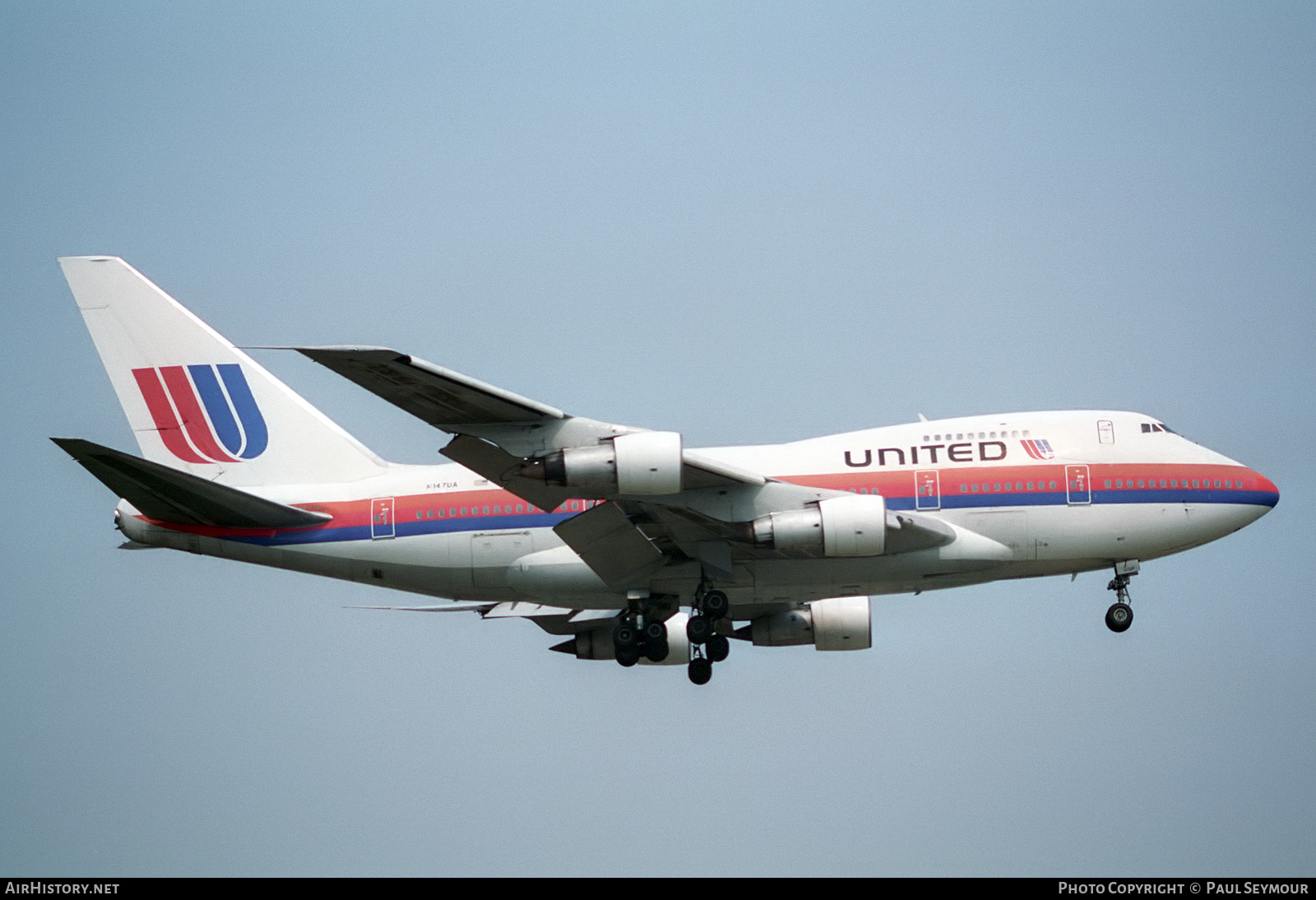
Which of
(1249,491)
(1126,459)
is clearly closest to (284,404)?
(1126,459)

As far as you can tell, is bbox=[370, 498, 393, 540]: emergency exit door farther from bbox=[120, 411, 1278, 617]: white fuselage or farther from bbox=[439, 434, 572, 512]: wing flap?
bbox=[439, 434, 572, 512]: wing flap

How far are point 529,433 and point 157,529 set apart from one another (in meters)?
11.4

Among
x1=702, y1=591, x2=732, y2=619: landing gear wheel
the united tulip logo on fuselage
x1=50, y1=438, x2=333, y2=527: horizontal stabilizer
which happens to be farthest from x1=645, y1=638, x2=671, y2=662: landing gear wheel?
the united tulip logo on fuselage

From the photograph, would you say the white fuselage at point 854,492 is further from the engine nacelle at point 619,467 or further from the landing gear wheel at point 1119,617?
the engine nacelle at point 619,467

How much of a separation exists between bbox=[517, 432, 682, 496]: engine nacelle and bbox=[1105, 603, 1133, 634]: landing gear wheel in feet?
47.0

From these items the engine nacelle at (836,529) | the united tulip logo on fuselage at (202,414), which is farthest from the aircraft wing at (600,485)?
the united tulip logo on fuselage at (202,414)

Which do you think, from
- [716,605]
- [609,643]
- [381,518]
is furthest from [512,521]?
[609,643]

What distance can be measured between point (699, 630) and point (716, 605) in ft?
2.63

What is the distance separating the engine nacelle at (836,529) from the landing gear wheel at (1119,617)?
8.65 meters

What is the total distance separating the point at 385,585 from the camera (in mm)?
42000

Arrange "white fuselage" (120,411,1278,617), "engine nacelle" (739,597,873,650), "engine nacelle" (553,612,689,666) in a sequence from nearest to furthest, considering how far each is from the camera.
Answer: "white fuselage" (120,411,1278,617) → "engine nacelle" (739,597,873,650) → "engine nacelle" (553,612,689,666)

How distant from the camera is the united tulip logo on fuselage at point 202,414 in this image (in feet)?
143

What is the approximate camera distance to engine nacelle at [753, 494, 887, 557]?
37.8 metres

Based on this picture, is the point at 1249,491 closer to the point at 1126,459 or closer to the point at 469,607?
the point at 1126,459
